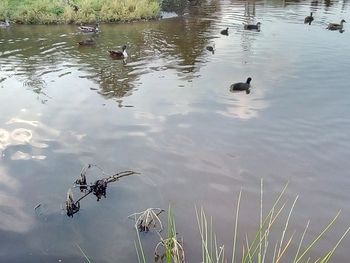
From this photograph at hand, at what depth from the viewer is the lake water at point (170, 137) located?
7.30m

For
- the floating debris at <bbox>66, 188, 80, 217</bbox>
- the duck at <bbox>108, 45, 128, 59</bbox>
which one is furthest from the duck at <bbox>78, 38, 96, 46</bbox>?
the floating debris at <bbox>66, 188, 80, 217</bbox>

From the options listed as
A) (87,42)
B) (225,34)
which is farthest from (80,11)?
(225,34)

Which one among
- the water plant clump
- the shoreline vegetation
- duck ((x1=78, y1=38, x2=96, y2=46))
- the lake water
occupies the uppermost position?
the shoreline vegetation

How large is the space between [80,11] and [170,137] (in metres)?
18.7

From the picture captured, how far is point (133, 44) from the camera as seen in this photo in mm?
20750

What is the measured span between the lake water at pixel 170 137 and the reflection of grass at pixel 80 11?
19.4 ft

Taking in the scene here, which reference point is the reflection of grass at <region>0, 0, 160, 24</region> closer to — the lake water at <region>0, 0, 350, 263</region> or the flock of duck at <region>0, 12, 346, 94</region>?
the flock of duck at <region>0, 12, 346, 94</region>

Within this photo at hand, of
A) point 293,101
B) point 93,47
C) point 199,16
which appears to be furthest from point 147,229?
point 199,16

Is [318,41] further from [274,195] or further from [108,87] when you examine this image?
[274,195]

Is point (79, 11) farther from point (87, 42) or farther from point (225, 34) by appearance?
point (225, 34)

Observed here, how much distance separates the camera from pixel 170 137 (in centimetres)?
1077

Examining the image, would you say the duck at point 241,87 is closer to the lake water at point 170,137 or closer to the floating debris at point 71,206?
the lake water at point 170,137

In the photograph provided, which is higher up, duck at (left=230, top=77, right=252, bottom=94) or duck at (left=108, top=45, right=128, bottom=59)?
duck at (left=108, top=45, right=128, bottom=59)

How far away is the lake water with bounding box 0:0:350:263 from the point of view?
730cm
